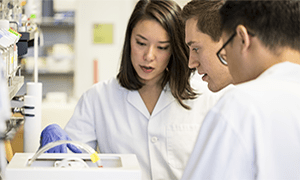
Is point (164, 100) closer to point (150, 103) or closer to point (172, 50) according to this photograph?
point (150, 103)

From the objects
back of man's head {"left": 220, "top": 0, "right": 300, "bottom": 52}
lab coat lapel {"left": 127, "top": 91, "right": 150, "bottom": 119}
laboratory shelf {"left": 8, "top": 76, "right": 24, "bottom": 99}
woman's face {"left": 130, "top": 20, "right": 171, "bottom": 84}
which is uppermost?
back of man's head {"left": 220, "top": 0, "right": 300, "bottom": 52}

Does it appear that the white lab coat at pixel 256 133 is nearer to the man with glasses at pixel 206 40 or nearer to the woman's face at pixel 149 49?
the man with glasses at pixel 206 40

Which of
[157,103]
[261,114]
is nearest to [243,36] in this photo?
[261,114]

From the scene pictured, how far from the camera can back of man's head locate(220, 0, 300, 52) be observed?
0.81 meters

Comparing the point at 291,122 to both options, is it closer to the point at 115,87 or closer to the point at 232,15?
the point at 232,15

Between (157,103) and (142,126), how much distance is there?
0.14 m

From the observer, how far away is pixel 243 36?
0.83 meters

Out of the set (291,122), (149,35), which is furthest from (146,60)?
(291,122)

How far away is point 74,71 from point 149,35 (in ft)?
11.0

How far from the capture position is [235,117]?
2.37 ft

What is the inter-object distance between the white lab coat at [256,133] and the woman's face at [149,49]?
2.94 ft

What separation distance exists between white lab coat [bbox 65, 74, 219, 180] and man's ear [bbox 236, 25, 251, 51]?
907mm

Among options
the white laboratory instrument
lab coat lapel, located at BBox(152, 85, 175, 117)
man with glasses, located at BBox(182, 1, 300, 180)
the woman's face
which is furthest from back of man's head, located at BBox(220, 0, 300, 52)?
lab coat lapel, located at BBox(152, 85, 175, 117)

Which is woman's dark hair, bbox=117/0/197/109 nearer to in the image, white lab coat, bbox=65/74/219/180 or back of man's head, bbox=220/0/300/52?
white lab coat, bbox=65/74/219/180
